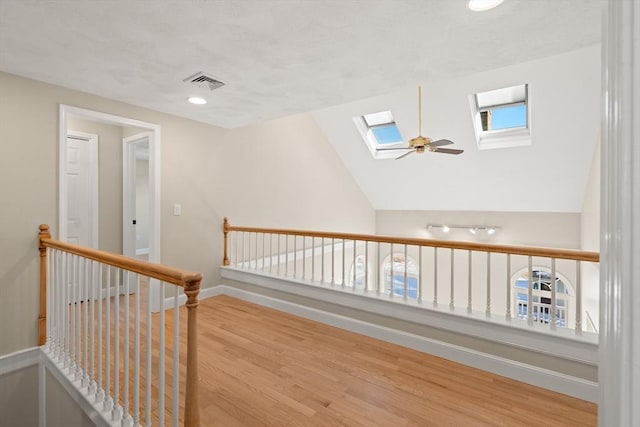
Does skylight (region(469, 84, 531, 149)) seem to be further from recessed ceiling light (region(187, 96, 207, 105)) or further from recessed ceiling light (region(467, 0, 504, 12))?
recessed ceiling light (region(187, 96, 207, 105))

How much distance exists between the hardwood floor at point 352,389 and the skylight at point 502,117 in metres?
3.79

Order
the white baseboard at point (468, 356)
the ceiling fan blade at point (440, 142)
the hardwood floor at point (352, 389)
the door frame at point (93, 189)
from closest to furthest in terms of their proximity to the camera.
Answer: the hardwood floor at point (352, 389), the white baseboard at point (468, 356), the ceiling fan blade at point (440, 142), the door frame at point (93, 189)

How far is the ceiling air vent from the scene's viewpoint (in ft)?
8.18

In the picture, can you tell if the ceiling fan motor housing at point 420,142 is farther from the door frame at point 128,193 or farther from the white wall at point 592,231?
the door frame at point 128,193

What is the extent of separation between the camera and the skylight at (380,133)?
18.6 ft

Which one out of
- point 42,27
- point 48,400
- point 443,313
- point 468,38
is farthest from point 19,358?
point 468,38

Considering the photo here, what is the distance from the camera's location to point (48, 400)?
2.51 meters

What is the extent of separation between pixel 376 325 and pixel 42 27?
10.3 ft

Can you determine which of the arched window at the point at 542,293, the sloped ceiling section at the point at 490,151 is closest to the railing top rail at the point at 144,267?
the sloped ceiling section at the point at 490,151

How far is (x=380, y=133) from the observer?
239 inches

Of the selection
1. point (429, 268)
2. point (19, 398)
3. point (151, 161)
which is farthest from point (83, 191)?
A: point (429, 268)

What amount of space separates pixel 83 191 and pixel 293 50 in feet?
11.1

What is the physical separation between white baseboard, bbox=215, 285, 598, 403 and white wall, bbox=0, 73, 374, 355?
1570 mm

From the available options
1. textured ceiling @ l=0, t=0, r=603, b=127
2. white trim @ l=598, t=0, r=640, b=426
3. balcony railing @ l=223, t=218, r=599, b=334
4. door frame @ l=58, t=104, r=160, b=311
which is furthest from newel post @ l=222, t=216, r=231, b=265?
white trim @ l=598, t=0, r=640, b=426
